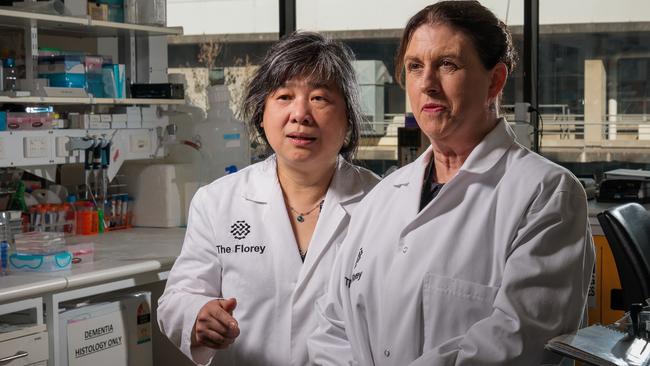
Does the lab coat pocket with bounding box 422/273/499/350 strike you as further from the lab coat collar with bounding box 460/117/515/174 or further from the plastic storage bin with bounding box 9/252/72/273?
the plastic storage bin with bounding box 9/252/72/273

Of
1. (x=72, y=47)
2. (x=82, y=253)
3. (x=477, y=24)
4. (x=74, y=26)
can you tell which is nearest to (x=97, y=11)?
(x=74, y=26)

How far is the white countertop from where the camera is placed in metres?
2.76

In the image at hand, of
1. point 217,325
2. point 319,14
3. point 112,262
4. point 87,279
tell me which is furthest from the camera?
point 319,14

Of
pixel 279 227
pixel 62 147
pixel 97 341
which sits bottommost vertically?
pixel 97 341

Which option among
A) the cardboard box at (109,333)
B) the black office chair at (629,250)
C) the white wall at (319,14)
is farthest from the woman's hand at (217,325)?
the white wall at (319,14)

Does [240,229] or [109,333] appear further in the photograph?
[109,333]

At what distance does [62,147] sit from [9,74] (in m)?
0.34

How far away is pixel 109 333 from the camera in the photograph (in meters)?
3.09

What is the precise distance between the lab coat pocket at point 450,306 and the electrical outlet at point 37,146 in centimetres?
228

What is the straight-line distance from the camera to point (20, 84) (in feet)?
11.7

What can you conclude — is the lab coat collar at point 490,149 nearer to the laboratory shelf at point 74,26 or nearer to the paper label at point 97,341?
the paper label at point 97,341

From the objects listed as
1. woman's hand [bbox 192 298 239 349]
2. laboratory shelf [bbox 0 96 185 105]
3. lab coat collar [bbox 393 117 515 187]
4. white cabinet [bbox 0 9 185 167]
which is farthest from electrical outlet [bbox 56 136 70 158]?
lab coat collar [bbox 393 117 515 187]

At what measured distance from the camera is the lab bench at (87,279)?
2750mm

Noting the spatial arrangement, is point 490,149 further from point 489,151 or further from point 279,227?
point 279,227
